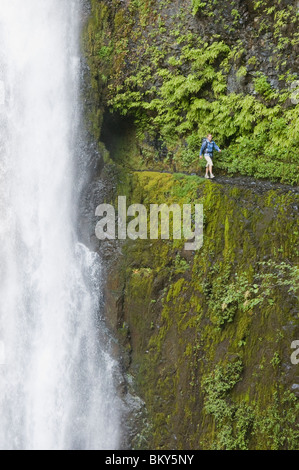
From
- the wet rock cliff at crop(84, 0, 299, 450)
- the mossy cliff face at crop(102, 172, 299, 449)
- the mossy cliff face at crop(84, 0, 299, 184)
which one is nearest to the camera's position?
the mossy cliff face at crop(102, 172, 299, 449)

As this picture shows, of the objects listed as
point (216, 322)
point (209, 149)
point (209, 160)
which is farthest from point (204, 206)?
point (216, 322)

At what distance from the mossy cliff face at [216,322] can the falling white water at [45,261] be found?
0.76 meters

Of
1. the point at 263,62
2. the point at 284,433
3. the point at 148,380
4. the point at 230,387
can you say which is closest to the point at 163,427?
the point at 148,380

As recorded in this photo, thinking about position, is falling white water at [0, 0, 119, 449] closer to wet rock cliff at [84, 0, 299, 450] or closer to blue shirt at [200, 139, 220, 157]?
wet rock cliff at [84, 0, 299, 450]

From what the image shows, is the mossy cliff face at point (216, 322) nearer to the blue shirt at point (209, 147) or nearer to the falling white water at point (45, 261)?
the blue shirt at point (209, 147)

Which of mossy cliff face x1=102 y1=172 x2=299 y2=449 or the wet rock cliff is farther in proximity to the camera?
the wet rock cliff

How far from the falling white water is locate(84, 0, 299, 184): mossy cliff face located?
94cm

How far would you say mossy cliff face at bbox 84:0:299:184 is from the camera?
8.59 meters

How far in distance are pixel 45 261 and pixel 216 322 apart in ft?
12.2

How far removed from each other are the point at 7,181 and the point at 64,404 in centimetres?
474

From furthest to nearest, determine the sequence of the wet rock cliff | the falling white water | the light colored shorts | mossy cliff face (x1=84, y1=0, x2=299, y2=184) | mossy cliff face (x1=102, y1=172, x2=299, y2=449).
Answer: the light colored shorts, mossy cliff face (x1=84, y1=0, x2=299, y2=184), the falling white water, the wet rock cliff, mossy cliff face (x1=102, y1=172, x2=299, y2=449)

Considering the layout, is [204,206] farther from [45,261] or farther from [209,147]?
[45,261]

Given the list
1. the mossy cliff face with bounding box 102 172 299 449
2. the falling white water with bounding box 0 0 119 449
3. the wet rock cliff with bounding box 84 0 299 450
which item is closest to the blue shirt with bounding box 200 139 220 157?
the wet rock cliff with bounding box 84 0 299 450

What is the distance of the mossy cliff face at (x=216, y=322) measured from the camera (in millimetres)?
7016
